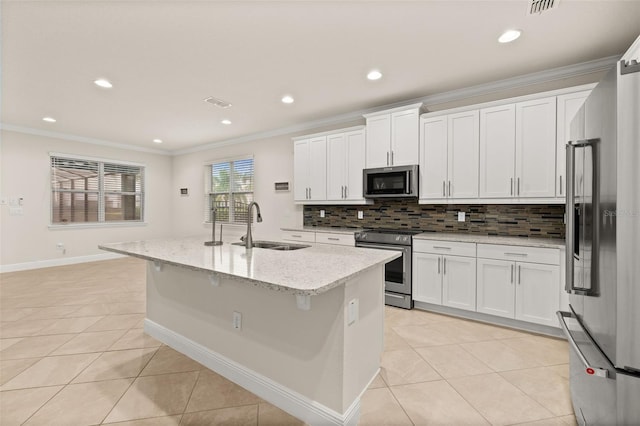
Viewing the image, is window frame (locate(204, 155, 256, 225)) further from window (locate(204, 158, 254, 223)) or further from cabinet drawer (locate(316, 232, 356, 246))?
cabinet drawer (locate(316, 232, 356, 246))

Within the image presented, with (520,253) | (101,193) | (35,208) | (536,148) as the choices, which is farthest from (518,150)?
(35,208)

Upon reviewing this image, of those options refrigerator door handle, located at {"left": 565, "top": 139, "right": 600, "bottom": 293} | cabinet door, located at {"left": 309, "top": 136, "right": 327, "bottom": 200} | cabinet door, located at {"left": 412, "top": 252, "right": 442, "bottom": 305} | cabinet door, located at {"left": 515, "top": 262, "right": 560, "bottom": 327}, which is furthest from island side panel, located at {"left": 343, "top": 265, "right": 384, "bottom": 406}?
cabinet door, located at {"left": 309, "top": 136, "right": 327, "bottom": 200}

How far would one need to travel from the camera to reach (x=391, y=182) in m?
3.60

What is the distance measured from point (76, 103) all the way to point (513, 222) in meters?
5.81

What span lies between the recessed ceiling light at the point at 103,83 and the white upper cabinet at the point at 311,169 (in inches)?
95.8

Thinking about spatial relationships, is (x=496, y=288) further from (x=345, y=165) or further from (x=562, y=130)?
(x=345, y=165)

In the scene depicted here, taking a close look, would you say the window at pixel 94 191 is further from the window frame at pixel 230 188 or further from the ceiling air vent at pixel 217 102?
the ceiling air vent at pixel 217 102

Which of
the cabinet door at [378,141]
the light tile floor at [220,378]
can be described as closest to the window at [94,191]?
the light tile floor at [220,378]

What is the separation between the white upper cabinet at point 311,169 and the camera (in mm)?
4254

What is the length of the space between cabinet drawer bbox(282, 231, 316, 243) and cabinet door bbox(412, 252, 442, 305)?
1.46m

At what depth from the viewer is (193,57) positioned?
2686 mm

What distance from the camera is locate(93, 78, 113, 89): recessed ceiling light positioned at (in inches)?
124

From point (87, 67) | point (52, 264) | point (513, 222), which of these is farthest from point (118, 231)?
point (513, 222)

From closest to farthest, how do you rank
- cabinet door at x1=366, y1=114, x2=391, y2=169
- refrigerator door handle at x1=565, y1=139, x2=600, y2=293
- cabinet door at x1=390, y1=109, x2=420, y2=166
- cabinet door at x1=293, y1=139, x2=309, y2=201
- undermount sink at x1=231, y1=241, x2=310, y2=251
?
refrigerator door handle at x1=565, y1=139, x2=600, y2=293 → undermount sink at x1=231, y1=241, x2=310, y2=251 → cabinet door at x1=390, y1=109, x2=420, y2=166 → cabinet door at x1=366, y1=114, x2=391, y2=169 → cabinet door at x1=293, y1=139, x2=309, y2=201
